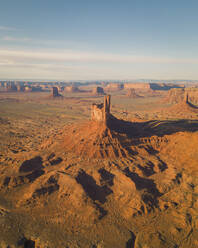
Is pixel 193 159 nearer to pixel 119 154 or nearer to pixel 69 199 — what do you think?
pixel 119 154

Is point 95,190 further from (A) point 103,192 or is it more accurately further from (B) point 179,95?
(B) point 179,95

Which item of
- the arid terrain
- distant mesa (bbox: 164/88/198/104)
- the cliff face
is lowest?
the arid terrain

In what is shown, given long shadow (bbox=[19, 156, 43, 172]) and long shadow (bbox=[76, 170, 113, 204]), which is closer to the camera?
long shadow (bbox=[76, 170, 113, 204])

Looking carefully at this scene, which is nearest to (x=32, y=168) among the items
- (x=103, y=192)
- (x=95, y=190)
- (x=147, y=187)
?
(x=95, y=190)

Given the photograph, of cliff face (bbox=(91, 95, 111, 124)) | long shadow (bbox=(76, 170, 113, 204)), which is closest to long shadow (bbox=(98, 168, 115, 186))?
long shadow (bbox=(76, 170, 113, 204))

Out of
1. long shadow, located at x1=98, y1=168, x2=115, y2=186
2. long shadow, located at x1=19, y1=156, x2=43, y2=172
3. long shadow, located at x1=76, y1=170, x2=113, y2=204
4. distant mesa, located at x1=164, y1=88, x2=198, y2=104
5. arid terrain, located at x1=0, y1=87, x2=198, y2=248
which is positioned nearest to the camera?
arid terrain, located at x1=0, y1=87, x2=198, y2=248

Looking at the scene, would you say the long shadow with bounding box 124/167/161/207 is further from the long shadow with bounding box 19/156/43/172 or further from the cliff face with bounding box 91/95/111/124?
the long shadow with bounding box 19/156/43/172

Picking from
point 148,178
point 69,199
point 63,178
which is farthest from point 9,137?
point 148,178

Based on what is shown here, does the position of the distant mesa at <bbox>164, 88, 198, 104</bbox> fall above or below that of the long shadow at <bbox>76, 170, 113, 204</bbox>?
above
